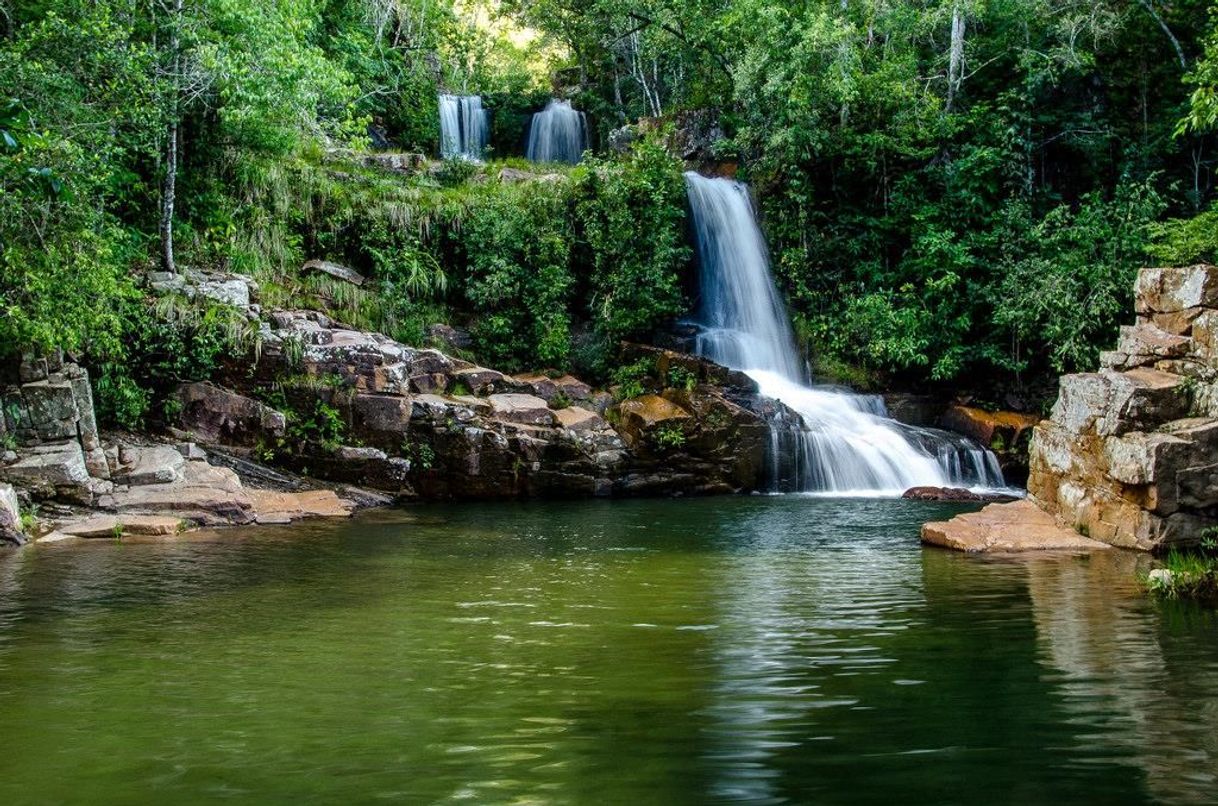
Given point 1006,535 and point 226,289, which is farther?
point 226,289

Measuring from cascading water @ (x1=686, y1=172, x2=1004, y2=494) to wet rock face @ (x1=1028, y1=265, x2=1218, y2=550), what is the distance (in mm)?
5982

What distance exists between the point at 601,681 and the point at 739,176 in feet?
79.5

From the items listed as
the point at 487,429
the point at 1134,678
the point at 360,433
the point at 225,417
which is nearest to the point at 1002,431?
the point at 487,429

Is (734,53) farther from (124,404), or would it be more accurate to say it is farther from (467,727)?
(467,727)

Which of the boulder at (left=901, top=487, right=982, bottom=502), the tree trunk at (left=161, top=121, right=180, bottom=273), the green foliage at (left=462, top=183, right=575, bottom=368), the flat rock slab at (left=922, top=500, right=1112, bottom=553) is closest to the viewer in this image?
the flat rock slab at (left=922, top=500, right=1112, bottom=553)

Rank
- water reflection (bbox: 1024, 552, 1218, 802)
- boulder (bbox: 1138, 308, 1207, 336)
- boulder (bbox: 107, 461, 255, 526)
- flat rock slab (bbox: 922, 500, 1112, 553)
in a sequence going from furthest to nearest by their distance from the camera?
1. boulder (bbox: 107, 461, 255, 526)
2. boulder (bbox: 1138, 308, 1207, 336)
3. flat rock slab (bbox: 922, 500, 1112, 553)
4. water reflection (bbox: 1024, 552, 1218, 802)

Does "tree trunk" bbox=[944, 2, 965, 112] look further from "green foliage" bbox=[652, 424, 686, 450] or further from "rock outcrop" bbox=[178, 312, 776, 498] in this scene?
"green foliage" bbox=[652, 424, 686, 450]

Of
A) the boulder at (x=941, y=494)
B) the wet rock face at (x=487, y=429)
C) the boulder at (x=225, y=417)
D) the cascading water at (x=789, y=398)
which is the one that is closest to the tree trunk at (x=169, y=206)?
the wet rock face at (x=487, y=429)

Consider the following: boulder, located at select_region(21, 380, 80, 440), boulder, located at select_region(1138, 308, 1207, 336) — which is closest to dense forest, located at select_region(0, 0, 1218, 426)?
boulder, located at select_region(21, 380, 80, 440)

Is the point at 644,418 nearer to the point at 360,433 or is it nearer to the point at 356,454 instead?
the point at 360,433

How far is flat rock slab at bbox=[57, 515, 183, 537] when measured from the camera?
1391 centimetres

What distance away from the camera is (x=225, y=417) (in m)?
18.9

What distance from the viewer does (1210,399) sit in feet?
43.6

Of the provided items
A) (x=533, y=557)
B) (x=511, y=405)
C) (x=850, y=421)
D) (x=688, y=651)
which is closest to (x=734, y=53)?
(x=850, y=421)
